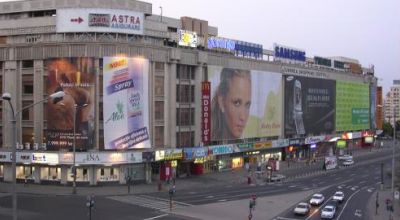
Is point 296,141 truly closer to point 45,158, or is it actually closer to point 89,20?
point 89,20

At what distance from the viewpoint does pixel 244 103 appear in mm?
112250

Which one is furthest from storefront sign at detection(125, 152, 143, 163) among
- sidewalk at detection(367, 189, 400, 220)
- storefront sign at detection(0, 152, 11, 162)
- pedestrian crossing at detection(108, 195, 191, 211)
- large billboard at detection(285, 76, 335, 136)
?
large billboard at detection(285, 76, 335, 136)

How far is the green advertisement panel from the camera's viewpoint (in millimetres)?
160375

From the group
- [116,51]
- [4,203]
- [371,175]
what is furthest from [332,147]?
[4,203]

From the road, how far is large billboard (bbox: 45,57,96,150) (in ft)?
42.2

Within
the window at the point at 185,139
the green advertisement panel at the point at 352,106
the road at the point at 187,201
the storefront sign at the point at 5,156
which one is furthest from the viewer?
the green advertisement panel at the point at 352,106

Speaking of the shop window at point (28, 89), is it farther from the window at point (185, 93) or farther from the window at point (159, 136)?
the window at point (185, 93)

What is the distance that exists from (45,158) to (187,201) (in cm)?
2456

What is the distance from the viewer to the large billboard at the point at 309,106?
13212cm

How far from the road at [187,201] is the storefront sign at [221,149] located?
1380 cm

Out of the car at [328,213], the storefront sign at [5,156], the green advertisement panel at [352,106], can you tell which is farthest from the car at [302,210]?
the green advertisement panel at [352,106]

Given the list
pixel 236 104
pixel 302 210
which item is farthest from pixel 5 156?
pixel 302 210

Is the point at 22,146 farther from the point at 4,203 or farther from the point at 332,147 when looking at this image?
the point at 332,147

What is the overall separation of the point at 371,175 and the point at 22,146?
218ft
